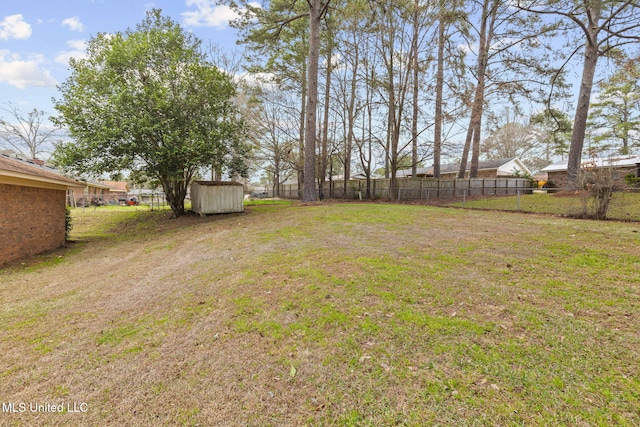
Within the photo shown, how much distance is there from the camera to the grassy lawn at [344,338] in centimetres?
181

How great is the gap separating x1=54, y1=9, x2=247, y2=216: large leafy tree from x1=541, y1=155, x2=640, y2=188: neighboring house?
41.8ft

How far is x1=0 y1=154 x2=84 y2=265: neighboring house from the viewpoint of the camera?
623 centimetres

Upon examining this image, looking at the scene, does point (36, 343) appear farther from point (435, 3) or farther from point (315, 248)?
point (435, 3)

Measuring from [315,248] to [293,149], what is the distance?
19.6 m

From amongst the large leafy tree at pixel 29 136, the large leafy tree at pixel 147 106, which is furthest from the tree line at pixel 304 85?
the large leafy tree at pixel 29 136

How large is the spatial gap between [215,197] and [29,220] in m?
5.77

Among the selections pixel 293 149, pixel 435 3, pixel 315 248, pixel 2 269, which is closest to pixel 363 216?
pixel 315 248

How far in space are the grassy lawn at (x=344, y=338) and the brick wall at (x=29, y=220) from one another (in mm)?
1995

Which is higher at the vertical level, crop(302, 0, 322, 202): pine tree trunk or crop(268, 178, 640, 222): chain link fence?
crop(302, 0, 322, 202): pine tree trunk

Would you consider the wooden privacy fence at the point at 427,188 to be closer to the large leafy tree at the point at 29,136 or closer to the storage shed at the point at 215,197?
the storage shed at the point at 215,197

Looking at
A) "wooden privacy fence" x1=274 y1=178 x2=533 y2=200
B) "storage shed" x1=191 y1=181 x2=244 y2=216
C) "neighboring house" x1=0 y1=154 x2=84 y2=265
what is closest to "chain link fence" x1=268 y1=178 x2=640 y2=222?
"wooden privacy fence" x1=274 y1=178 x2=533 y2=200

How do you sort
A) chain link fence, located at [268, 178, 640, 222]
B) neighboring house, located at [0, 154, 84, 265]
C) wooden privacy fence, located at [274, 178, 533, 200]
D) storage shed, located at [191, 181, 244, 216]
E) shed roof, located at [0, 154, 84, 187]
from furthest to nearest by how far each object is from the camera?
wooden privacy fence, located at [274, 178, 533, 200] → storage shed, located at [191, 181, 244, 216] → chain link fence, located at [268, 178, 640, 222] → neighboring house, located at [0, 154, 84, 265] → shed roof, located at [0, 154, 84, 187]

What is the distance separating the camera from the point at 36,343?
109 inches

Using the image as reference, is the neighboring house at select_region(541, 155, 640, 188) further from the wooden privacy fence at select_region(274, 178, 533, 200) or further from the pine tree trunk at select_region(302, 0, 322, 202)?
the pine tree trunk at select_region(302, 0, 322, 202)
